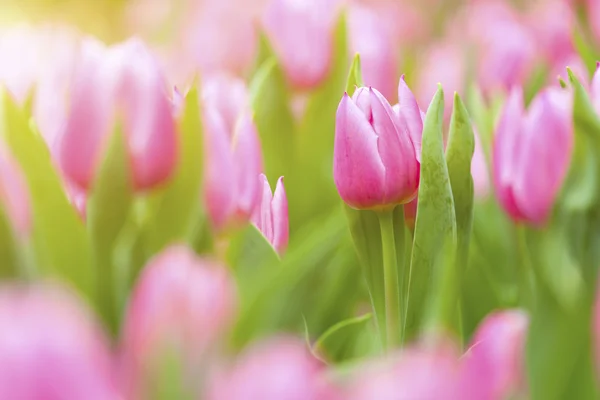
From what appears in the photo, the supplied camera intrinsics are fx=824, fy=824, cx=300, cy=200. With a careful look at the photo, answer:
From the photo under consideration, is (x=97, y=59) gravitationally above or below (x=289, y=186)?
above

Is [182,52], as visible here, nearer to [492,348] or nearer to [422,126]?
[422,126]

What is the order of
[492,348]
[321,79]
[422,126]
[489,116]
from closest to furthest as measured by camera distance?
[492,348] < [422,126] < [489,116] < [321,79]

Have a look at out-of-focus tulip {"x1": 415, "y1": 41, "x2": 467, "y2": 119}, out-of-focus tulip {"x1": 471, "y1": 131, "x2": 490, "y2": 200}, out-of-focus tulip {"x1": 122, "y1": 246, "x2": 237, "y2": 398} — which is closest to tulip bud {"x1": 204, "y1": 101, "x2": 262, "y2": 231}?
out-of-focus tulip {"x1": 122, "y1": 246, "x2": 237, "y2": 398}

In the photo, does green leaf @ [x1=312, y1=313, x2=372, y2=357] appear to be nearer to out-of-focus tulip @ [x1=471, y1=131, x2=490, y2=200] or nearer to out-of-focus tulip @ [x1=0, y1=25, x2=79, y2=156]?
out-of-focus tulip @ [x1=0, y1=25, x2=79, y2=156]

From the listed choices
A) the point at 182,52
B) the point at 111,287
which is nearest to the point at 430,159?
the point at 111,287

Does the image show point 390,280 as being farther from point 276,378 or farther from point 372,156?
point 276,378

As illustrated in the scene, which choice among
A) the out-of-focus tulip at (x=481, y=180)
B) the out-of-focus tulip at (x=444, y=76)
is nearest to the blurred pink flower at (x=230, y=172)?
the out-of-focus tulip at (x=481, y=180)
